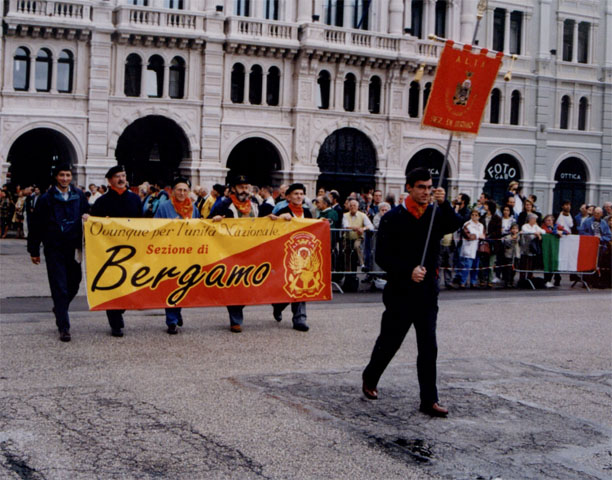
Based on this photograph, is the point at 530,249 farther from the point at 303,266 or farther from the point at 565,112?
the point at 565,112

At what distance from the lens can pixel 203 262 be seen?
11445 millimetres

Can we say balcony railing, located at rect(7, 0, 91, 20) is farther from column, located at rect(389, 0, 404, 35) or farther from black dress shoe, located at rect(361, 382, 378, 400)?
black dress shoe, located at rect(361, 382, 378, 400)

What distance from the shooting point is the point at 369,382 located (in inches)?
303

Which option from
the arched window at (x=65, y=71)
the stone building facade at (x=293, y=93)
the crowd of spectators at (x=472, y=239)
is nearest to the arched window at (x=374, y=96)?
the stone building facade at (x=293, y=93)

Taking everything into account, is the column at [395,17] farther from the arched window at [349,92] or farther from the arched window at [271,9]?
the arched window at [271,9]

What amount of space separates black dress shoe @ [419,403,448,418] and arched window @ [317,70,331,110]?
30515 mm

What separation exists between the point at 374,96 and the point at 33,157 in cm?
1399

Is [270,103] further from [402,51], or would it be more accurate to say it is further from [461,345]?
[461,345]

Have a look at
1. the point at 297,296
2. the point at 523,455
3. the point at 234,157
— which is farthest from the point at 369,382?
the point at 234,157

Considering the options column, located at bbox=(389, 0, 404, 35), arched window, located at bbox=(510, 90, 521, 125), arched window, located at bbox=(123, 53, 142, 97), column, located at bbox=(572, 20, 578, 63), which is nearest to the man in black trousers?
arched window, located at bbox=(123, 53, 142, 97)

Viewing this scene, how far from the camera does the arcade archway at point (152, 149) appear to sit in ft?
114

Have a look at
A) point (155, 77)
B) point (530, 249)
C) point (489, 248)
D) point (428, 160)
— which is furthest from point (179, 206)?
point (428, 160)

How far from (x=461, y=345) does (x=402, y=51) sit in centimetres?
2837

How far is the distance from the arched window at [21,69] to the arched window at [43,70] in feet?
1.23
